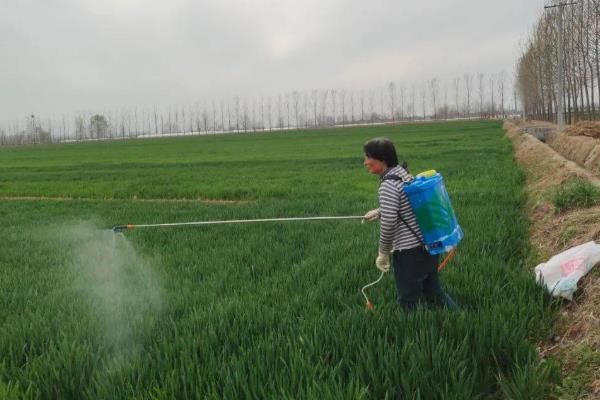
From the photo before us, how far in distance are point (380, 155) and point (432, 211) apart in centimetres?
52

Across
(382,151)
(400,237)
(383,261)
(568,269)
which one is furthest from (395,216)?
(568,269)

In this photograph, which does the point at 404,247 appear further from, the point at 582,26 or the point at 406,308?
the point at 582,26

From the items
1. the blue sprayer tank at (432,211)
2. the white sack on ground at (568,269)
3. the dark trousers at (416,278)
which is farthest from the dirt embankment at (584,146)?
the blue sprayer tank at (432,211)

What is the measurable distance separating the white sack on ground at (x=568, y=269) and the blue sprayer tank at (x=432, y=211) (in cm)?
103

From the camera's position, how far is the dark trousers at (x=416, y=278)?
3.52 metres

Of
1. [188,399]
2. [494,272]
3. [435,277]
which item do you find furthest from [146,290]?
[494,272]

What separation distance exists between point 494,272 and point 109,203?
413 inches

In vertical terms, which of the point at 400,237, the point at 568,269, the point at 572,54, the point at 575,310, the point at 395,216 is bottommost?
the point at 575,310

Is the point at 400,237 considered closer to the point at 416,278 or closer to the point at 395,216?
the point at 395,216

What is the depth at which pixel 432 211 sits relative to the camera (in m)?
3.35

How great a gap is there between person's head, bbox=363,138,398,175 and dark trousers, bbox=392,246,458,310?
2.04 ft

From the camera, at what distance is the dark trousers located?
11.5 feet

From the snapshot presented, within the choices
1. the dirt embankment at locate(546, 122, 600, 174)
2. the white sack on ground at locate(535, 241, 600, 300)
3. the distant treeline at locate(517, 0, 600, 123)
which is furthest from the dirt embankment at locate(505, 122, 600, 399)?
the distant treeline at locate(517, 0, 600, 123)

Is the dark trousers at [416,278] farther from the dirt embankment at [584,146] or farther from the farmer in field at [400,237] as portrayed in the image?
the dirt embankment at [584,146]
